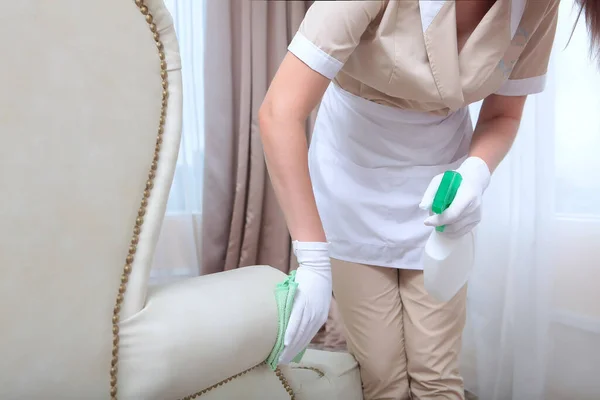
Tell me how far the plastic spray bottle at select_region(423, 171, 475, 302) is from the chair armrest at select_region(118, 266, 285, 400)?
0.24 meters

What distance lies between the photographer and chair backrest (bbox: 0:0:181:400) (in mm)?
498

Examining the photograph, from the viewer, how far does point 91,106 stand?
527 millimetres

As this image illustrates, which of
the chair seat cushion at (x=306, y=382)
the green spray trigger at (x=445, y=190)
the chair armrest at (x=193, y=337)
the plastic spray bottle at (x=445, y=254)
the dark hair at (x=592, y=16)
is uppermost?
the dark hair at (x=592, y=16)

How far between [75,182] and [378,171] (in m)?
0.55

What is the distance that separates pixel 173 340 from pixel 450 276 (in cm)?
40

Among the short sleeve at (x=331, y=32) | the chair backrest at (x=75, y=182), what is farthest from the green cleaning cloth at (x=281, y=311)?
the short sleeve at (x=331, y=32)

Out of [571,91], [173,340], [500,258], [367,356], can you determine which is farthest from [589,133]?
[173,340]

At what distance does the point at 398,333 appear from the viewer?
1010 mm

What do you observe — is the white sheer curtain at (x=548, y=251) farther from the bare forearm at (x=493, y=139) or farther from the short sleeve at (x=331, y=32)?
the short sleeve at (x=331, y=32)

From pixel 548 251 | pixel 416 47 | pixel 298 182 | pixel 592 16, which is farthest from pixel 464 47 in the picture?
pixel 548 251

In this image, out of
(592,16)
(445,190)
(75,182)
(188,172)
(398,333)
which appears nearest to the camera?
(75,182)

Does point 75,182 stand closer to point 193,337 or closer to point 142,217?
point 142,217

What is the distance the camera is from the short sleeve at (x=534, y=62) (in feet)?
2.81

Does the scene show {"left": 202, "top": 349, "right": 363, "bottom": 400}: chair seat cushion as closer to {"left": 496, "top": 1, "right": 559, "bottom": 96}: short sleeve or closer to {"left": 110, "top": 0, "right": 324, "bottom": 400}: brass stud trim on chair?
{"left": 110, "top": 0, "right": 324, "bottom": 400}: brass stud trim on chair
